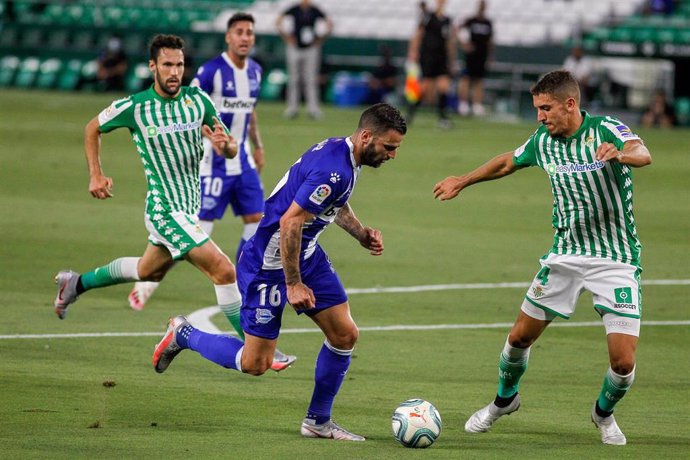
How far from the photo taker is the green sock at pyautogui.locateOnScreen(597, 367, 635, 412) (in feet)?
24.6

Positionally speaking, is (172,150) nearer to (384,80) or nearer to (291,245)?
(291,245)

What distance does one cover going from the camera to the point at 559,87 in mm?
7492

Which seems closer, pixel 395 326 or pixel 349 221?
pixel 349 221

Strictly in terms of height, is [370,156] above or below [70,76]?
above

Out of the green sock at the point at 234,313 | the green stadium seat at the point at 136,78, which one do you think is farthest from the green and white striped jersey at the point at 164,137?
the green stadium seat at the point at 136,78

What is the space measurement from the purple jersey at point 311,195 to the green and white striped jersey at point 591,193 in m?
1.27

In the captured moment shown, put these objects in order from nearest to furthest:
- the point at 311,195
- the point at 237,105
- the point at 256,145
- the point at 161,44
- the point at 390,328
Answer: the point at 311,195
the point at 161,44
the point at 390,328
the point at 237,105
the point at 256,145

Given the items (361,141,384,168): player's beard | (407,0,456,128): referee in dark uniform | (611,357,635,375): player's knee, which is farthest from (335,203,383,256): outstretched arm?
(407,0,456,128): referee in dark uniform

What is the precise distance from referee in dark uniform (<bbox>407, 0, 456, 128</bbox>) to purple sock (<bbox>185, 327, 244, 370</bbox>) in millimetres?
18742

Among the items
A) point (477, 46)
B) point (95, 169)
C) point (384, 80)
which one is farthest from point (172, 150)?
point (384, 80)

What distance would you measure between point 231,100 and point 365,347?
9.61 ft

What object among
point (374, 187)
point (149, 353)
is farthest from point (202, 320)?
point (374, 187)

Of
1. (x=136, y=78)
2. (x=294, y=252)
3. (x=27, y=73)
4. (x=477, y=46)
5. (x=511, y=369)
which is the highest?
(x=294, y=252)

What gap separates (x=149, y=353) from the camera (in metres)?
9.77
